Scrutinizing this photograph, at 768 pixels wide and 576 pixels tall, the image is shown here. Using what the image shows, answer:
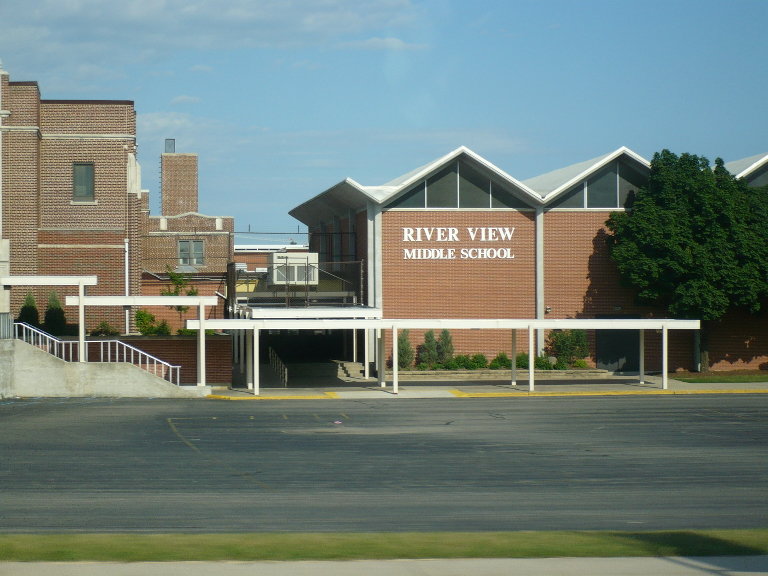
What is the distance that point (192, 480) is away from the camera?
1697cm

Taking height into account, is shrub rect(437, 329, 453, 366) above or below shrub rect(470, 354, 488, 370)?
above

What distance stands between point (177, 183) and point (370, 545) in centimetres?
8118

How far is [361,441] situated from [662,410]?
36.8 ft

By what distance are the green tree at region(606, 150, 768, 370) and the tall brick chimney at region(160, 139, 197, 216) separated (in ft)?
175

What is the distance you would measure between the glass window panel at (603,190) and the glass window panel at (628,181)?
26 centimetres

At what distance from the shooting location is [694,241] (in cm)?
4219

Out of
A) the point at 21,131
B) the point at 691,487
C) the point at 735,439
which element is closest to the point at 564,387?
the point at 735,439

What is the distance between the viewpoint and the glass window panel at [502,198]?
43.7 meters

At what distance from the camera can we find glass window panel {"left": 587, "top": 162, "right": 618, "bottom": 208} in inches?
1732

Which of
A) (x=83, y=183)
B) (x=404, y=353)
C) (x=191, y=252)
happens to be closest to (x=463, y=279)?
(x=404, y=353)

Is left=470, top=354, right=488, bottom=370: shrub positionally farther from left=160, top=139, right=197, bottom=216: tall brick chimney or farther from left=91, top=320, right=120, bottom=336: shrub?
left=160, top=139, right=197, bottom=216: tall brick chimney

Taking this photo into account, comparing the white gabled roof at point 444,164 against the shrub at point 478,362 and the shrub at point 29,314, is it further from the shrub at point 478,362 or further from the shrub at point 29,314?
the shrub at point 29,314

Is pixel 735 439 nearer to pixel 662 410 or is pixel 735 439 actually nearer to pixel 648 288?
pixel 662 410

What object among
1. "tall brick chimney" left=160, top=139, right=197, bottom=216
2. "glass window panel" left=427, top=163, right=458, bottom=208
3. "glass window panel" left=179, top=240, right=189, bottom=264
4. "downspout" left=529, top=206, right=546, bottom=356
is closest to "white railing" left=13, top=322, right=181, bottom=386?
"glass window panel" left=427, top=163, right=458, bottom=208
